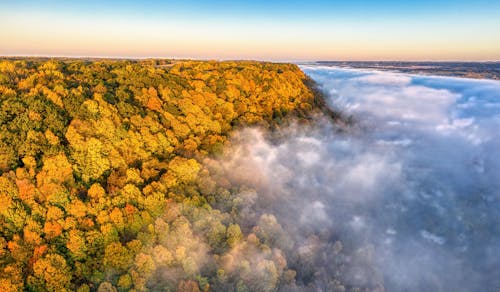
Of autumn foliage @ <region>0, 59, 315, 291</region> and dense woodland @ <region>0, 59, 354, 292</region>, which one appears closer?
autumn foliage @ <region>0, 59, 315, 291</region>

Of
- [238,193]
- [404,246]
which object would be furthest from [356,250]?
[238,193]

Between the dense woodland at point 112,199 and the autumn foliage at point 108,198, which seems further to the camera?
the dense woodland at point 112,199

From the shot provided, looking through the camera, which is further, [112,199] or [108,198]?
[112,199]

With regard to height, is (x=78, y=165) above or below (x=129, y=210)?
above

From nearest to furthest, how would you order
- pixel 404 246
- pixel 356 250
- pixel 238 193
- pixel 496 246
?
pixel 238 193 → pixel 356 250 → pixel 404 246 → pixel 496 246

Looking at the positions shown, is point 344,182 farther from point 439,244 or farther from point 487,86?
point 487,86

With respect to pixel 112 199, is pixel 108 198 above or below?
above

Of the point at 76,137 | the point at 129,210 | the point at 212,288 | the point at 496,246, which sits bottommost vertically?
the point at 496,246

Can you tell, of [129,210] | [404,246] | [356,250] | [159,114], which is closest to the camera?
[129,210]
